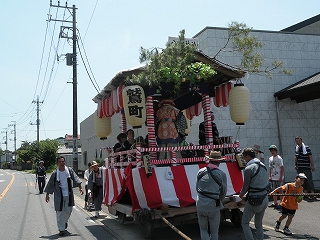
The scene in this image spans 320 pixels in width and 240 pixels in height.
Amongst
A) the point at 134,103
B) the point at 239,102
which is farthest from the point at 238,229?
the point at 134,103

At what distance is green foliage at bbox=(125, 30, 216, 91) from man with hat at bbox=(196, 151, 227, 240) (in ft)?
9.31

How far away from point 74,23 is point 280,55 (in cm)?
1347

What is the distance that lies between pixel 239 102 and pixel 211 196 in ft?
13.0

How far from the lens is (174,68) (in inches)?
329

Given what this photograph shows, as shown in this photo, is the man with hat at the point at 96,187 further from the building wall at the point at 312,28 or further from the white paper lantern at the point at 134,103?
the building wall at the point at 312,28

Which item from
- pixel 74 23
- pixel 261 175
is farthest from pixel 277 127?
pixel 74 23

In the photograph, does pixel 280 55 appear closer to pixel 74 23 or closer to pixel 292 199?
pixel 292 199

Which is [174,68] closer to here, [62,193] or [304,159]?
[62,193]

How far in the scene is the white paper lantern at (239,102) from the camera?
9180 millimetres

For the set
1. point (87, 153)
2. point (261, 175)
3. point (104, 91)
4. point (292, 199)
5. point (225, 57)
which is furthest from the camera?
point (87, 153)

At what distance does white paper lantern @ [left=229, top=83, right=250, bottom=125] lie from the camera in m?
9.18

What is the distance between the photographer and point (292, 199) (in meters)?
7.65

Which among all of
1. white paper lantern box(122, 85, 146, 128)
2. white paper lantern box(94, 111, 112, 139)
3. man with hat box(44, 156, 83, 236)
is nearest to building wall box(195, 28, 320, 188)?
white paper lantern box(94, 111, 112, 139)

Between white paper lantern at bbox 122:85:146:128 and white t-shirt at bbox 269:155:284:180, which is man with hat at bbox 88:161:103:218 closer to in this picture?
white paper lantern at bbox 122:85:146:128
